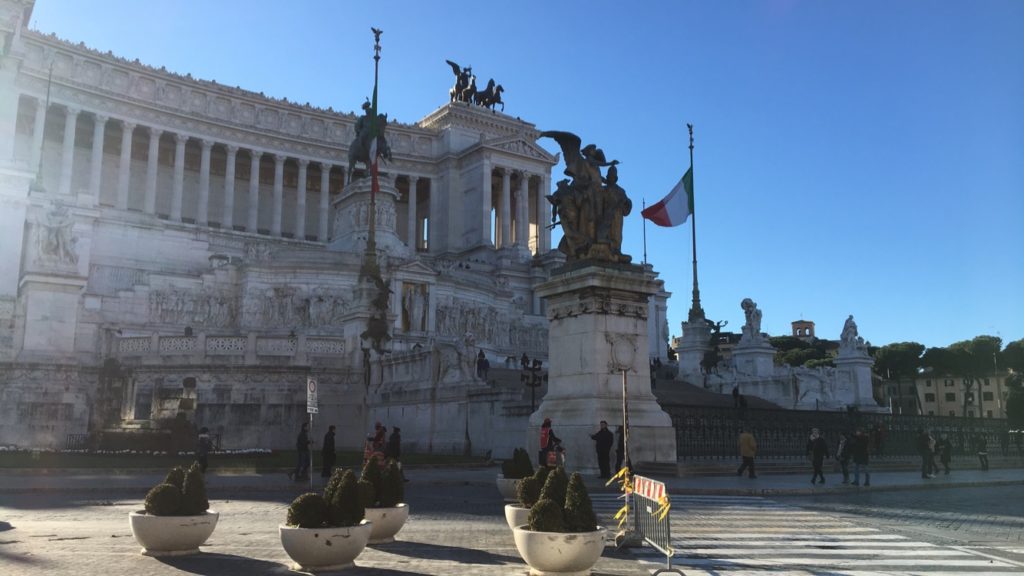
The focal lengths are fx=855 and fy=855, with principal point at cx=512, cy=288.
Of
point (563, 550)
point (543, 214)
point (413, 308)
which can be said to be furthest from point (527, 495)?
point (543, 214)

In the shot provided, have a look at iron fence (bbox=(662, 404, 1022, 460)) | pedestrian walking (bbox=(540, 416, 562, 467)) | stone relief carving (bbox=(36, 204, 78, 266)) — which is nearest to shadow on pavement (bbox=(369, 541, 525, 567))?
pedestrian walking (bbox=(540, 416, 562, 467))

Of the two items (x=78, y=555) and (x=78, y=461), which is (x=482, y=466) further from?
(x=78, y=555)

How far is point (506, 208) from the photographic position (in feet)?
323

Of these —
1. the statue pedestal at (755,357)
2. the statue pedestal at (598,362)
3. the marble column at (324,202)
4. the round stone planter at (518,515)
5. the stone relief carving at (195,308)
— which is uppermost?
the marble column at (324,202)

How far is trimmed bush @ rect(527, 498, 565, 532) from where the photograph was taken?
8.52m

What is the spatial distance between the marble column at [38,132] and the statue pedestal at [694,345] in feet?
182

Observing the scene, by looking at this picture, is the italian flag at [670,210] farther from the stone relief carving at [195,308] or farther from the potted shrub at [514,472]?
the stone relief carving at [195,308]

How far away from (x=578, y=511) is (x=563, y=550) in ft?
1.39

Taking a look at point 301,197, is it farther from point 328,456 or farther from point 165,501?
point 165,501

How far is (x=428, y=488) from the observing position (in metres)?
19.0

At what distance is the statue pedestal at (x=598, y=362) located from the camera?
56.7ft

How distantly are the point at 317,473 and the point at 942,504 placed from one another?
51.2 feet

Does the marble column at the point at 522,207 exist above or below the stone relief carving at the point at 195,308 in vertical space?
above

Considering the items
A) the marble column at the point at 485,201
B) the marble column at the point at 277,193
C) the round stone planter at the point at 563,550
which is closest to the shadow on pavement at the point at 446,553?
the round stone planter at the point at 563,550
